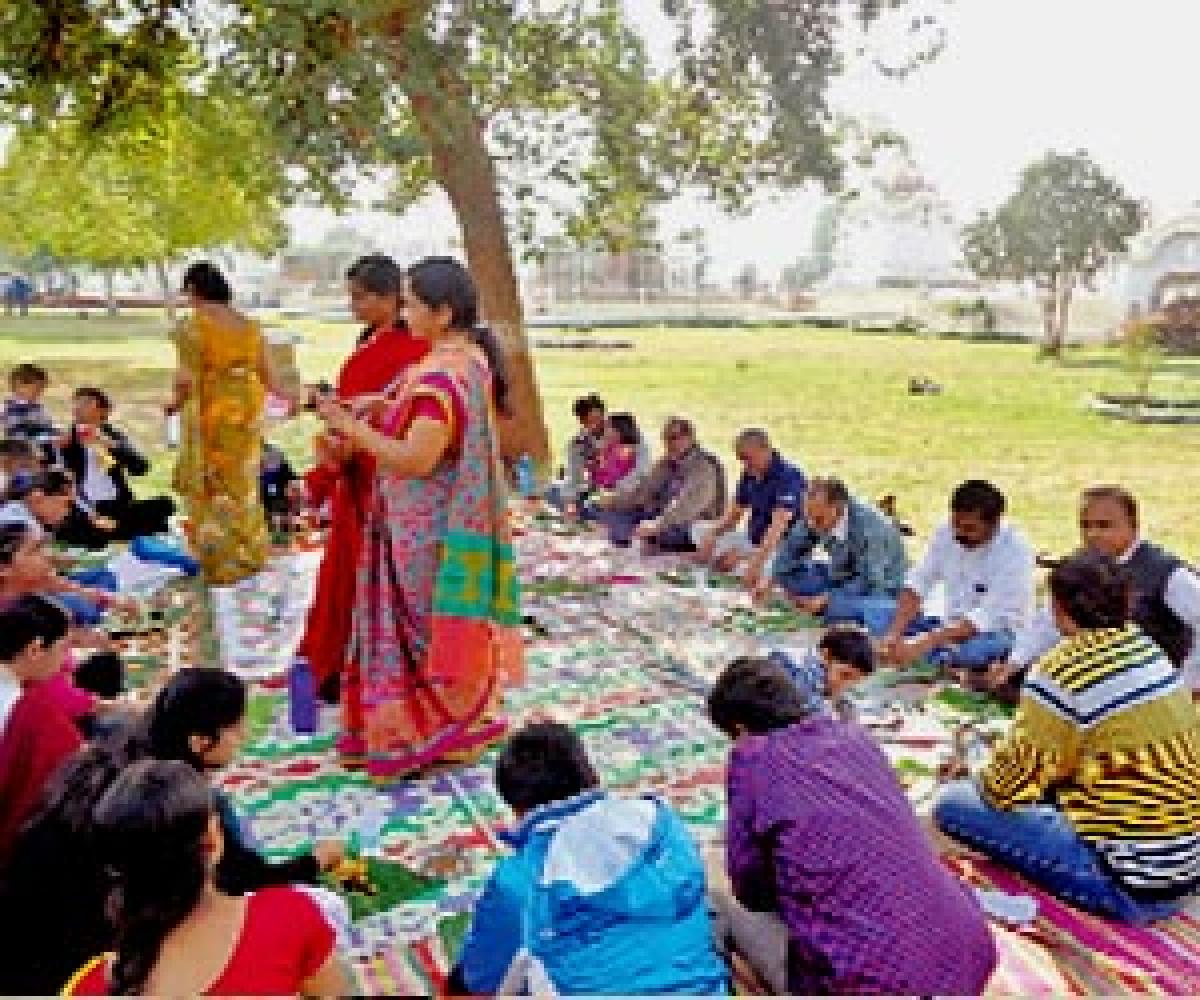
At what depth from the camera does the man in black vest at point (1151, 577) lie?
4.26m

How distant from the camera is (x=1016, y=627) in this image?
16.5 feet

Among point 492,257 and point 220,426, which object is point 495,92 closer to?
point 492,257

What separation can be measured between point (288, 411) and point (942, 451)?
950 cm

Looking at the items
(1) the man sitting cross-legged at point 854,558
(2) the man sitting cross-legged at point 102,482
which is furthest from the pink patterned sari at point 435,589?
(2) the man sitting cross-legged at point 102,482

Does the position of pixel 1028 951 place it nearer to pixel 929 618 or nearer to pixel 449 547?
pixel 449 547

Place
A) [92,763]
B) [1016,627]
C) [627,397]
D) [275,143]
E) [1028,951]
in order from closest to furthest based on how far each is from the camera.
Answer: [92,763] → [1028,951] → [1016,627] → [275,143] → [627,397]

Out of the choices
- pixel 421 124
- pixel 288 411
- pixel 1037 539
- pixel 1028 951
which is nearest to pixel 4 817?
pixel 1028 951

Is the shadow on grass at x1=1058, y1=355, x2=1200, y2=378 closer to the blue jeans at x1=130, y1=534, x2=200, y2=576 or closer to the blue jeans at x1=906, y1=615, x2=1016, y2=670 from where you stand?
the blue jeans at x1=906, y1=615, x2=1016, y2=670

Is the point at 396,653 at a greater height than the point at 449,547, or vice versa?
the point at 449,547

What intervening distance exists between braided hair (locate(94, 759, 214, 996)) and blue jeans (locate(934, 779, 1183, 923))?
2245 millimetres

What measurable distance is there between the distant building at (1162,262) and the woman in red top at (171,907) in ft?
115

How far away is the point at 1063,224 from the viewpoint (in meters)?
31.5

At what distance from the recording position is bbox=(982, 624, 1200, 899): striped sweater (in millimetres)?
2986

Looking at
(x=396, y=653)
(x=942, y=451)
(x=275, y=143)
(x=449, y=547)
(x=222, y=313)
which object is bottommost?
(x=942, y=451)
